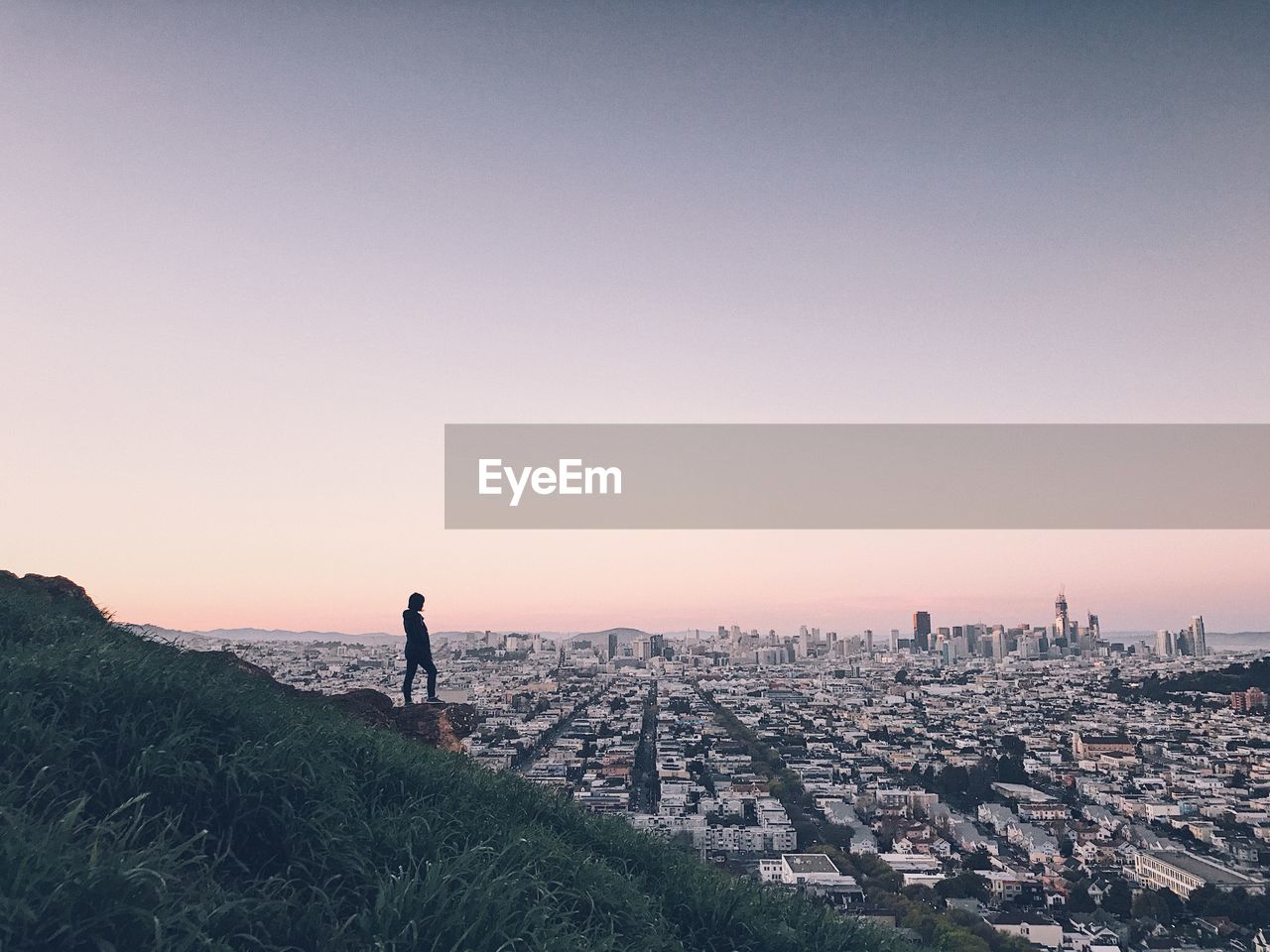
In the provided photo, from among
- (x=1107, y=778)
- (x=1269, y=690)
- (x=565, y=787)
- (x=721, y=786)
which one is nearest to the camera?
(x=565, y=787)

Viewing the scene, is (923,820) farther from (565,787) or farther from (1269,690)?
(1269,690)

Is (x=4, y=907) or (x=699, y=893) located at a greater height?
(x=4, y=907)

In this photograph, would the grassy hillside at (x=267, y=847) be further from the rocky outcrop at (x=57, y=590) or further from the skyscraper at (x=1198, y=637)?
the skyscraper at (x=1198, y=637)

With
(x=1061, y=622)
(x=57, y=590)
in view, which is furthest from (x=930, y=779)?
(x=1061, y=622)

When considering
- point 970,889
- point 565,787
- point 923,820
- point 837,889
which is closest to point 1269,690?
point 923,820

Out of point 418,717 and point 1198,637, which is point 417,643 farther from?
point 1198,637

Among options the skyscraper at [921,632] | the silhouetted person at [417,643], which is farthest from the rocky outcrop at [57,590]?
the skyscraper at [921,632]

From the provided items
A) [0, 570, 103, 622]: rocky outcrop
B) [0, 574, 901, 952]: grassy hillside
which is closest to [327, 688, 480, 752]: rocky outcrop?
[0, 570, 103, 622]: rocky outcrop
